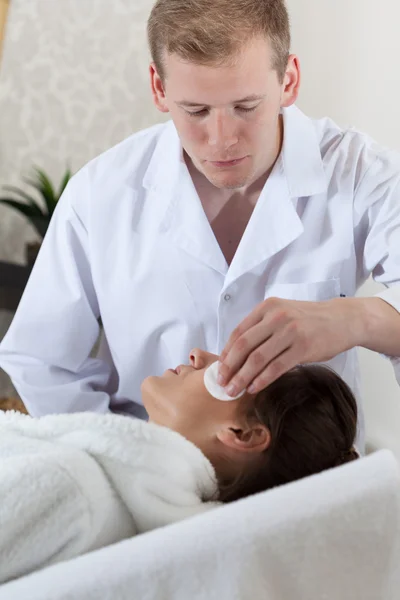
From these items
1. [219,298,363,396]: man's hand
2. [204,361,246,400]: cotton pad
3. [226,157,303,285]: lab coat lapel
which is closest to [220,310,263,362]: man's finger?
[219,298,363,396]: man's hand

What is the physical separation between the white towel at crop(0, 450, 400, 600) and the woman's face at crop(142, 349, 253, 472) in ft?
1.07

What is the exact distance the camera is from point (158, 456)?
1.09m

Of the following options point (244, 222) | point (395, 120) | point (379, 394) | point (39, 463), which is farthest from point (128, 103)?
point (39, 463)

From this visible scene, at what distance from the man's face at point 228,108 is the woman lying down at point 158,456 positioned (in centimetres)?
35

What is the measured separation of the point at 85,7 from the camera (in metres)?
3.39

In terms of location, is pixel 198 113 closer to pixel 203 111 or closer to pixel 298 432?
pixel 203 111

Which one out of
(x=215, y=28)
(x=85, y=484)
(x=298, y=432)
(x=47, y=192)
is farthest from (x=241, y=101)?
(x=47, y=192)

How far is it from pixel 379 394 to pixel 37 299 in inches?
68.7

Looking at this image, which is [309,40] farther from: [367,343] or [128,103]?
[367,343]

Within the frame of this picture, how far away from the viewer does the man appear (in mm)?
1401

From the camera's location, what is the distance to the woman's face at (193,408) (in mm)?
1267

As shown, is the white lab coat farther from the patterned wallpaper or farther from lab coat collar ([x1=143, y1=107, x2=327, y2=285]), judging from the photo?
the patterned wallpaper

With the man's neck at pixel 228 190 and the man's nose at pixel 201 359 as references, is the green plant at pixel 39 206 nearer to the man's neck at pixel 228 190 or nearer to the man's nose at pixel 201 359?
the man's neck at pixel 228 190

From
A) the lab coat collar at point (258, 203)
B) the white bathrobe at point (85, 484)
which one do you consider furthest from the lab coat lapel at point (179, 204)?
the white bathrobe at point (85, 484)
